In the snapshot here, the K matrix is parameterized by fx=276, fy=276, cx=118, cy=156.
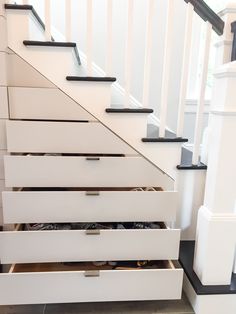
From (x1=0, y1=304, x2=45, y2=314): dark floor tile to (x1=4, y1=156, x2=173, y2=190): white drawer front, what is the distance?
0.59 metres

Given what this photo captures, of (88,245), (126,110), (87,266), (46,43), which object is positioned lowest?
(87,266)

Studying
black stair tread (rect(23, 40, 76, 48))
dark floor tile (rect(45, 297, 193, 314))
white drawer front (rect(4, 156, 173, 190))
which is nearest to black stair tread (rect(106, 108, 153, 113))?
white drawer front (rect(4, 156, 173, 190))

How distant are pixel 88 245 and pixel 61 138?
51 cm

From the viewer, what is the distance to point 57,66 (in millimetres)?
1339

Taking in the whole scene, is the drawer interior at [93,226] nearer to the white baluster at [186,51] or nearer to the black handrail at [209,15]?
the white baluster at [186,51]

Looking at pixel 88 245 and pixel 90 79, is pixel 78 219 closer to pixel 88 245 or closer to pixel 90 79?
pixel 88 245

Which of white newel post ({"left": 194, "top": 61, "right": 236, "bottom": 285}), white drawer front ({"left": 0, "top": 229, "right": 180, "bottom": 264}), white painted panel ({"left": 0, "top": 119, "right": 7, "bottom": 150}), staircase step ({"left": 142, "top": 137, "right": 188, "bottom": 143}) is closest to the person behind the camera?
white newel post ({"left": 194, "top": 61, "right": 236, "bottom": 285})

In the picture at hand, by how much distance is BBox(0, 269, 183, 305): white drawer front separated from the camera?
1.19m

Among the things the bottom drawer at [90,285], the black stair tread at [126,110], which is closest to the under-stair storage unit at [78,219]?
the bottom drawer at [90,285]

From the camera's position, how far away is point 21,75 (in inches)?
52.0

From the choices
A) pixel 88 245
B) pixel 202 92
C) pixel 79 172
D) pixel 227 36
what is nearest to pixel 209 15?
pixel 227 36

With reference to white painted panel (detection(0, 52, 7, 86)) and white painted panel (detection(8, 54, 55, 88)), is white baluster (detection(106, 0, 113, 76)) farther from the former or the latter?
white painted panel (detection(0, 52, 7, 86))

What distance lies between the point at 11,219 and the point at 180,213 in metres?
0.88

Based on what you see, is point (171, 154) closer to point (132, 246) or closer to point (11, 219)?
point (132, 246)
